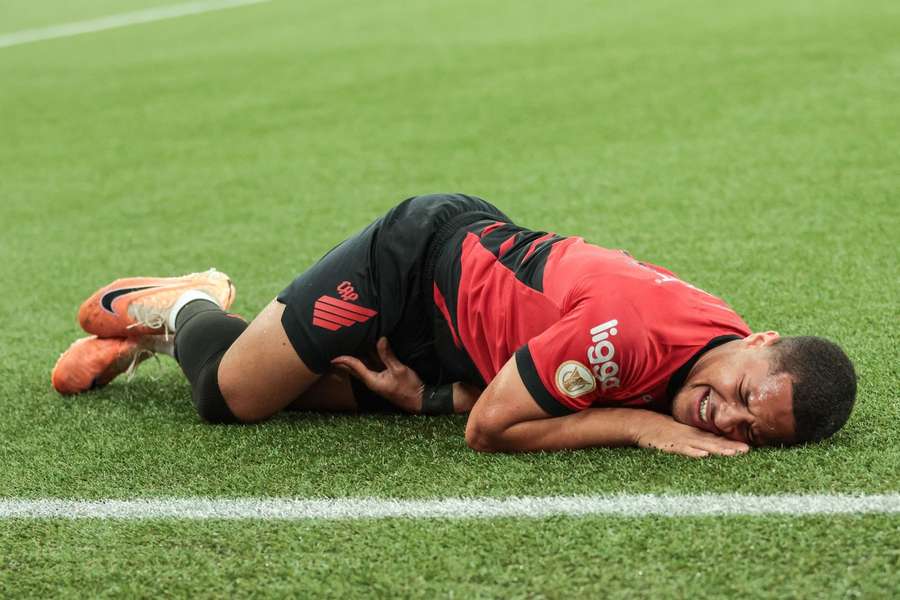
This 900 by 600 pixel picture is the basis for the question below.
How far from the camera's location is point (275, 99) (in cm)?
864

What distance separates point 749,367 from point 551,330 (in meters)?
0.46

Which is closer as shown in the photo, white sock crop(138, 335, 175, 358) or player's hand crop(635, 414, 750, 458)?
player's hand crop(635, 414, 750, 458)

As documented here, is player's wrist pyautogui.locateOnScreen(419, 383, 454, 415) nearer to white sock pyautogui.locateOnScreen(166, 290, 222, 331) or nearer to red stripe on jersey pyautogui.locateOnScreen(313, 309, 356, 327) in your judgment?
red stripe on jersey pyautogui.locateOnScreen(313, 309, 356, 327)

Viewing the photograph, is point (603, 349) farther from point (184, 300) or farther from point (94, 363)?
point (94, 363)

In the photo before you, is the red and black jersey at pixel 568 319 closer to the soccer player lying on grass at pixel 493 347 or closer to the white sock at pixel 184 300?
the soccer player lying on grass at pixel 493 347

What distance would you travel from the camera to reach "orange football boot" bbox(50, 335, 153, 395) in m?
3.55

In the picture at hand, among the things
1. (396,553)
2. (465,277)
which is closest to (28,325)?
(465,277)

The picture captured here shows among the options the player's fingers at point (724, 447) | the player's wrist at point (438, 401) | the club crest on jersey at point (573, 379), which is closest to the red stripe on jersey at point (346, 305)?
the player's wrist at point (438, 401)

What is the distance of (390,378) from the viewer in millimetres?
3160

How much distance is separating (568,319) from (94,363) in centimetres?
171

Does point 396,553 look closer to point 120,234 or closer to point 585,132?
point 120,234

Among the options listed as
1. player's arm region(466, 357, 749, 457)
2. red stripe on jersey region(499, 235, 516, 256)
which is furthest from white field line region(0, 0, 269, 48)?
player's arm region(466, 357, 749, 457)

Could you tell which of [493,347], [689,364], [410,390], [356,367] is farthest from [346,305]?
[689,364]

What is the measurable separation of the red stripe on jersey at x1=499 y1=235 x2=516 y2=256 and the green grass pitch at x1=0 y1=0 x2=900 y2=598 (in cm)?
51
